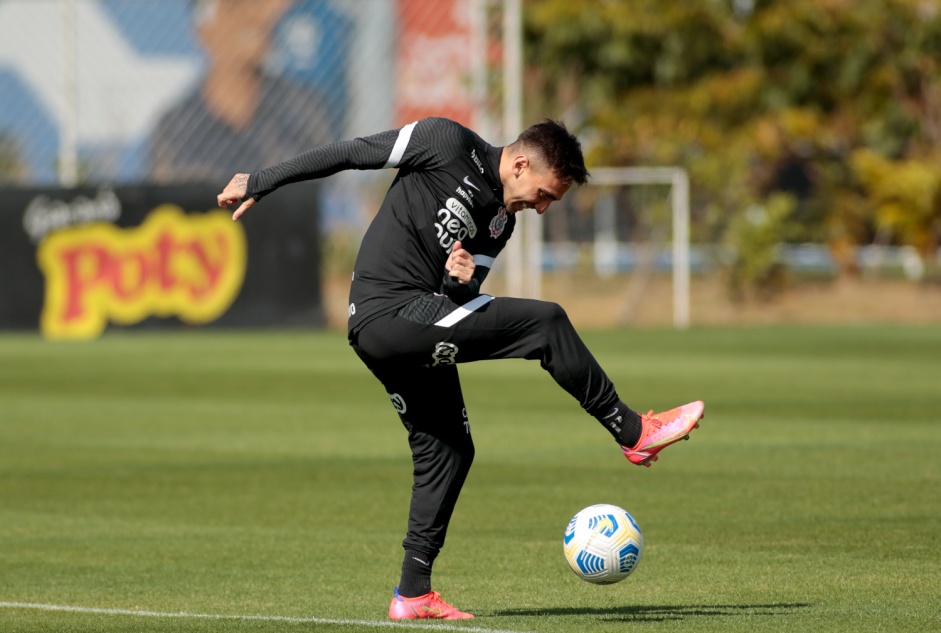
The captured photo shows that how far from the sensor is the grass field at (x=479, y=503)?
7.32 meters

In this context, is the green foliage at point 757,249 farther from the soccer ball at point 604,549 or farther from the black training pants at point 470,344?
the black training pants at point 470,344

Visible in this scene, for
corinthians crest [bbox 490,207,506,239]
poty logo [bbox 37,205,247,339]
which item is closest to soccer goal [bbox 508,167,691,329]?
poty logo [bbox 37,205,247,339]

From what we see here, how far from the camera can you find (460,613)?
275 inches

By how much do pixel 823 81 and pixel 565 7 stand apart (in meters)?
6.85

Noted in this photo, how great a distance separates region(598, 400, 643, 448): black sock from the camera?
6664 mm

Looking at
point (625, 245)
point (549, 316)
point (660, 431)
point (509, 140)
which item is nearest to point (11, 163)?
point (509, 140)

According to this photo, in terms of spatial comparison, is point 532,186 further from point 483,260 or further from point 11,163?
point 11,163

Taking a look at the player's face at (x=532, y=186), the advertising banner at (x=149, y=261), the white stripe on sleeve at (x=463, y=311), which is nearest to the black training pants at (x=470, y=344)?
the white stripe on sleeve at (x=463, y=311)

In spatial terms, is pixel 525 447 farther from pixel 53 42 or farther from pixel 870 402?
pixel 53 42

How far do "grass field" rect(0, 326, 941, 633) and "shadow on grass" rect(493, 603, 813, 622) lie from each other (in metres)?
0.03

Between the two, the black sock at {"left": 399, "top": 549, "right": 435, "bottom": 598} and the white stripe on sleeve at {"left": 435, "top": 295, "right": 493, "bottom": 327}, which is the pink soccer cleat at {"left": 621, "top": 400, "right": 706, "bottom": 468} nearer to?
the white stripe on sleeve at {"left": 435, "top": 295, "right": 493, "bottom": 327}

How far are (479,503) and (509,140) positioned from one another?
23.2 m

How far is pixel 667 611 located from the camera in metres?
7.11

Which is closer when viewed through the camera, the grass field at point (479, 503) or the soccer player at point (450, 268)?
the soccer player at point (450, 268)
